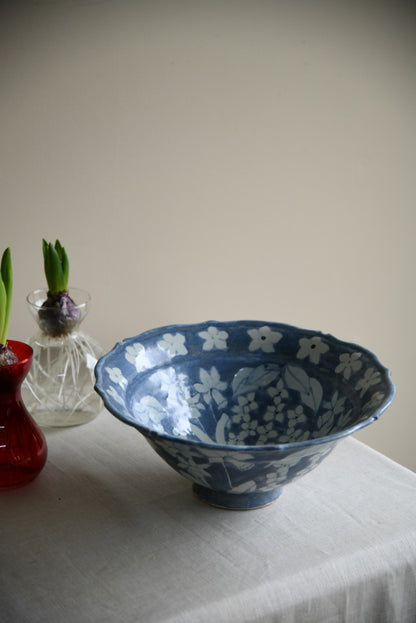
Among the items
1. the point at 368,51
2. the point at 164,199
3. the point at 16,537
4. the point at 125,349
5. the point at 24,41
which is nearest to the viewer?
the point at 16,537

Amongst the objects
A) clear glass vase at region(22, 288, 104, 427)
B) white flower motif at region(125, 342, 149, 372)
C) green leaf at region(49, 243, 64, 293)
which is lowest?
clear glass vase at region(22, 288, 104, 427)

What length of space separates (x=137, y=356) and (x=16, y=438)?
0.53ft

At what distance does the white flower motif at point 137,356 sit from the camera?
0.83 meters

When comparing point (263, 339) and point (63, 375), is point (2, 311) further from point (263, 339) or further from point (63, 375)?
point (263, 339)

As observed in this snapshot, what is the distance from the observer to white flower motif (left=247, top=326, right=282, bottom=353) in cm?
90

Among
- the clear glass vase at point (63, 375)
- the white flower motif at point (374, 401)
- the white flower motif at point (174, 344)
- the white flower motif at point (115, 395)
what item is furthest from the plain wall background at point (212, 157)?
the white flower motif at point (374, 401)

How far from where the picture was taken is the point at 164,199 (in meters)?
1.06

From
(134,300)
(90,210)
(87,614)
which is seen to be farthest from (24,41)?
(87,614)

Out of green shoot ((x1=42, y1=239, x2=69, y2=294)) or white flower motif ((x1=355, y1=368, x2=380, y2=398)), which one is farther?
green shoot ((x1=42, y1=239, x2=69, y2=294))

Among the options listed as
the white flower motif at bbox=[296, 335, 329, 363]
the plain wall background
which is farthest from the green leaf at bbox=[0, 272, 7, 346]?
→ the white flower motif at bbox=[296, 335, 329, 363]

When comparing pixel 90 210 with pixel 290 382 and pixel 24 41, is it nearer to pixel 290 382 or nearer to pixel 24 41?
pixel 24 41

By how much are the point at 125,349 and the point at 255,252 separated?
39 centimetres

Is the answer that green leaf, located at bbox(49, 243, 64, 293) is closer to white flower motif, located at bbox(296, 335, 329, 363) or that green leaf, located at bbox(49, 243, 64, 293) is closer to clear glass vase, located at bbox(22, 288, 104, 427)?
clear glass vase, located at bbox(22, 288, 104, 427)

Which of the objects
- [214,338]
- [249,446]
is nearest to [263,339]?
[214,338]
